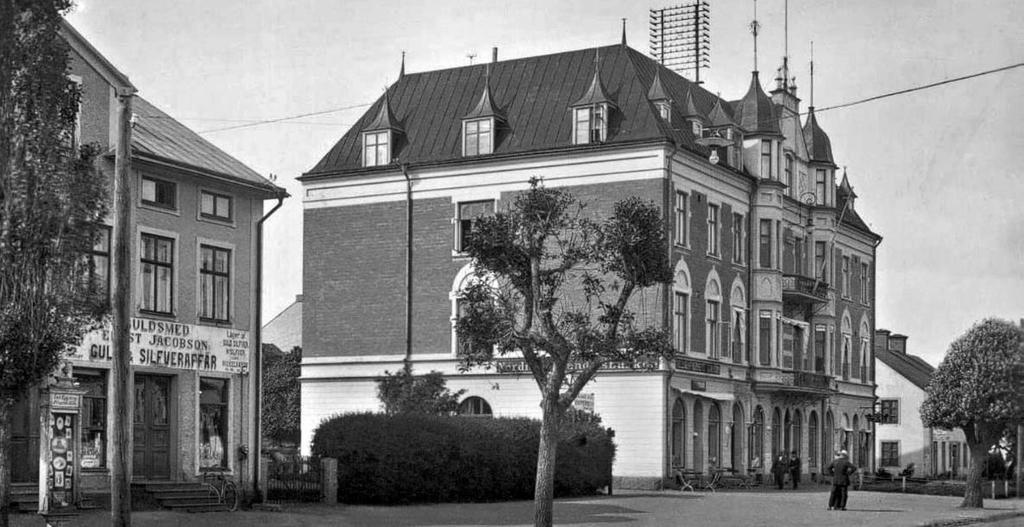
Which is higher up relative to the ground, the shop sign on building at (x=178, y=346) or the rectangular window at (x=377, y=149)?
the rectangular window at (x=377, y=149)

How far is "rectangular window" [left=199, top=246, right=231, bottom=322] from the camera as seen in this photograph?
129ft

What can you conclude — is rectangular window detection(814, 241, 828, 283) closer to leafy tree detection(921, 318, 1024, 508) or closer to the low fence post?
leafy tree detection(921, 318, 1024, 508)

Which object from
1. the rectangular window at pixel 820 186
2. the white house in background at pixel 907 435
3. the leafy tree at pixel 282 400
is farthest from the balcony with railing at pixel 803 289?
the leafy tree at pixel 282 400

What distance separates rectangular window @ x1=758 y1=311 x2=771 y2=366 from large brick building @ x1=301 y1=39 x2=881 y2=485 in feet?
0.31

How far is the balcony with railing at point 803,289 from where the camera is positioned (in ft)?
230

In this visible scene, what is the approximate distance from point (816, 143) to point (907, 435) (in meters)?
27.1

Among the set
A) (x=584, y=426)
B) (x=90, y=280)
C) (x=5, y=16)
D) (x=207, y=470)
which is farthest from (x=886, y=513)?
(x=5, y=16)

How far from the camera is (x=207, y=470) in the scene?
3828 centimetres

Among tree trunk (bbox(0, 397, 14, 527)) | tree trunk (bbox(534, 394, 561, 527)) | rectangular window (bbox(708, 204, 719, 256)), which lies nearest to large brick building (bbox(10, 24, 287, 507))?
tree trunk (bbox(0, 397, 14, 527))

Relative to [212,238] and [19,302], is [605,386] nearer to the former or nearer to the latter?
[212,238]

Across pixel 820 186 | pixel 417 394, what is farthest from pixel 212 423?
pixel 820 186

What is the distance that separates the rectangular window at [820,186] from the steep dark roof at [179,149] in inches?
1553

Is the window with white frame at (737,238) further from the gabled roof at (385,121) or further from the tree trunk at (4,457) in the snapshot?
the tree trunk at (4,457)

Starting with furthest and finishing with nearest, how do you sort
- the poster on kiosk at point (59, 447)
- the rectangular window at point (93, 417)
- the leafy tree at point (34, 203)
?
the rectangular window at point (93, 417) → the poster on kiosk at point (59, 447) → the leafy tree at point (34, 203)
